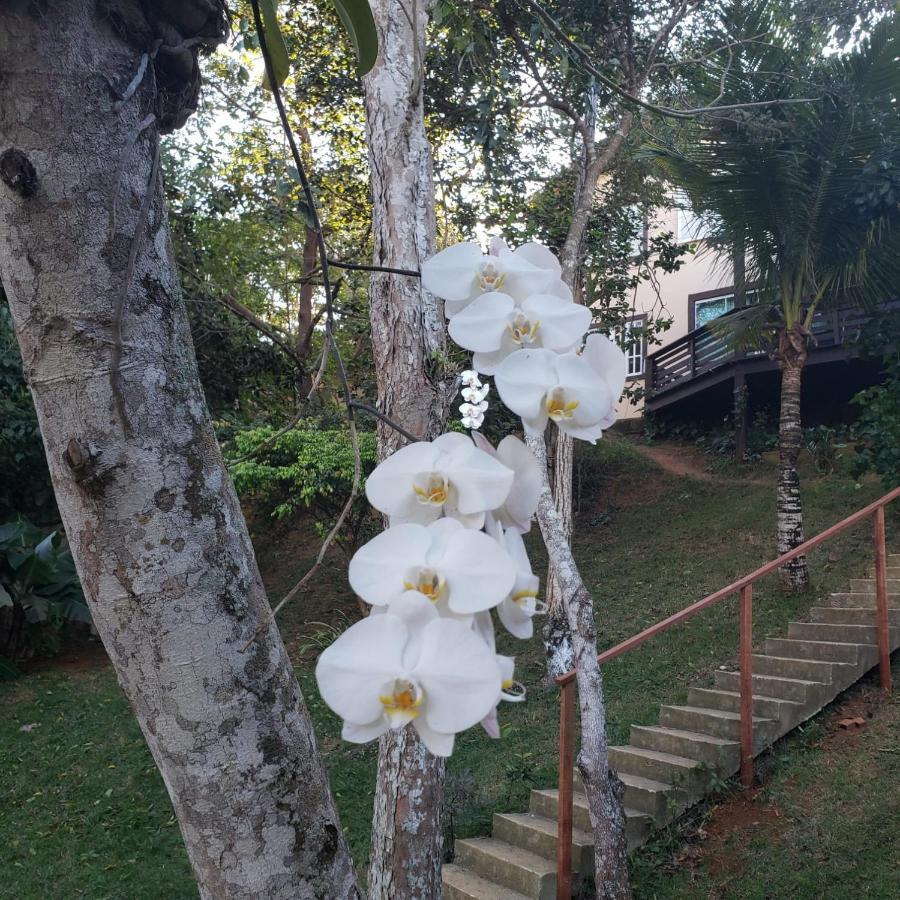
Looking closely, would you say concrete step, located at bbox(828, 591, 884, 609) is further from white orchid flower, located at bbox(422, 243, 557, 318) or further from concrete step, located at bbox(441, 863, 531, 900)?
white orchid flower, located at bbox(422, 243, 557, 318)

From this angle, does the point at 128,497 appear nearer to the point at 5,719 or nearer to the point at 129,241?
the point at 129,241

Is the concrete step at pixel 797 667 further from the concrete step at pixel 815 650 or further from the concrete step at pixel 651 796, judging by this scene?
the concrete step at pixel 651 796

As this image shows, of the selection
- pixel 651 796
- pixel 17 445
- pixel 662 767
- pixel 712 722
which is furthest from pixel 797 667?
pixel 17 445

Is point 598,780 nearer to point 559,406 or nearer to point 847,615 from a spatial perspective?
point 847,615

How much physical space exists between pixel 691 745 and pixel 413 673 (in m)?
4.82

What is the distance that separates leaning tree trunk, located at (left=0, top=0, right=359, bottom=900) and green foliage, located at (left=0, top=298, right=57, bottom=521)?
6835 millimetres

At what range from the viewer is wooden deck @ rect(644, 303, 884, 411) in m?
10.6

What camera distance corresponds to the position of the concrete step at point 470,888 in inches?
161

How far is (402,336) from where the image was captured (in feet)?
11.5

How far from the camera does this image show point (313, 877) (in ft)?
3.34

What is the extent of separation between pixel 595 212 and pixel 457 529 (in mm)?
8777

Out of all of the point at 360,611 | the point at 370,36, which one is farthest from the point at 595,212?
the point at 370,36

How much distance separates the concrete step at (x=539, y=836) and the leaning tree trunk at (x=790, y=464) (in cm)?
389

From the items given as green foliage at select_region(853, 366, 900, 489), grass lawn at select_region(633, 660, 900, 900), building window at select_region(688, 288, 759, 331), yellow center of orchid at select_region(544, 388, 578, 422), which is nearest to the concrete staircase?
grass lawn at select_region(633, 660, 900, 900)
